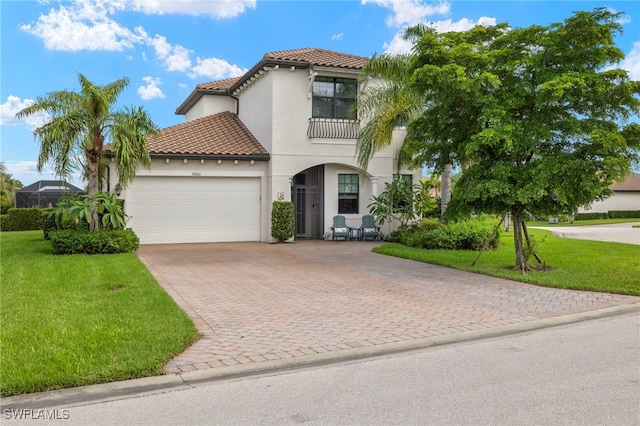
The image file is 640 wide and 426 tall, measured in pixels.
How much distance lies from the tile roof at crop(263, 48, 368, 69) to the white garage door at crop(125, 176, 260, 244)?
474 centimetres

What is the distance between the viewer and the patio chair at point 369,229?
19.5 m

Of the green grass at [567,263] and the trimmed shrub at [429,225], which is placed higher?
the trimmed shrub at [429,225]

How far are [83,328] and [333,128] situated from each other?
14.3 m

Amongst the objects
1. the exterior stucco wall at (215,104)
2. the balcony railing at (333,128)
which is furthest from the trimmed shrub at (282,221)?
the exterior stucco wall at (215,104)

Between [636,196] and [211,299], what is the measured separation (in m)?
53.2

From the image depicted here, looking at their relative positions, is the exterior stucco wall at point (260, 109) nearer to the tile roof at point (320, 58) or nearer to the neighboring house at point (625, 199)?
the tile roof at point (320, 58)

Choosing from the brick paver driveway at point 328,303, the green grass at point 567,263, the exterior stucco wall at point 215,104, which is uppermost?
the exterior stucco wall at point 215,104

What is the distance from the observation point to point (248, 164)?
1903cm

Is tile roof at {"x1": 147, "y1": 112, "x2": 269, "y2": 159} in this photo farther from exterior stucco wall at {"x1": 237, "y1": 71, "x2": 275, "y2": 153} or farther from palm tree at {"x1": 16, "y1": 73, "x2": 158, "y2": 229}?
palm tree at {"x1": 16, "y1": 73, "x2": 158, "y2": 229}

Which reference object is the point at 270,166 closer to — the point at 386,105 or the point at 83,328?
the point at 386,105

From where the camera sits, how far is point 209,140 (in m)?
19.4

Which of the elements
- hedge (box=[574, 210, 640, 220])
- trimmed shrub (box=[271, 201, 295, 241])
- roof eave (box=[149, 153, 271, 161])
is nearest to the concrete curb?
trimmed shrub (box=[271, 201, 295, 241])

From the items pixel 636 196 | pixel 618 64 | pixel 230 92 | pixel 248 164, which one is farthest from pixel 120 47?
pixel 636 196

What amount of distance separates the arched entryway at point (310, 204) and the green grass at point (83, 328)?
383 inches
